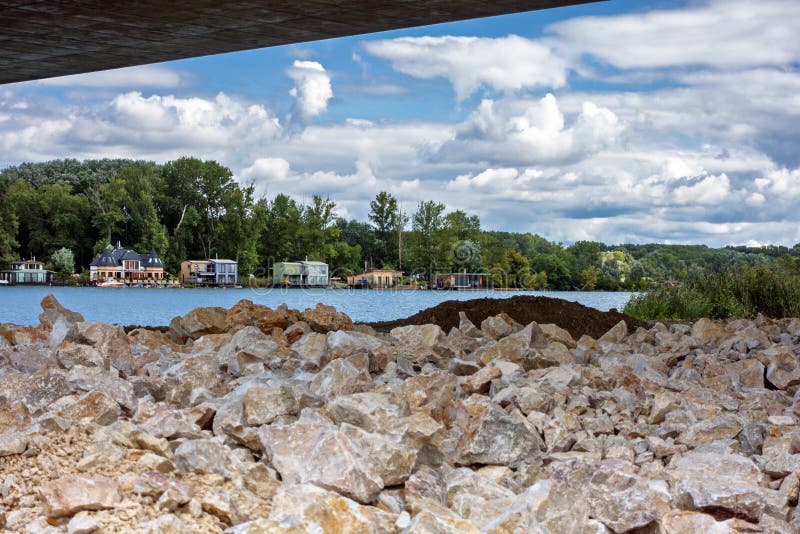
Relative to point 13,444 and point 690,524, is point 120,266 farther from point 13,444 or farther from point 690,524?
point 690,524

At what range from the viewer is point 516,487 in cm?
253

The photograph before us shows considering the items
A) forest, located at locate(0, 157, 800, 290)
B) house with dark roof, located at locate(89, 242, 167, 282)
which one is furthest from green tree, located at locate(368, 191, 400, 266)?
house with dark roof, located at locate(89, 242, 167, 282)

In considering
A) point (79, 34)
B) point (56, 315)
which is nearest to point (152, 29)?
point (79, 34)

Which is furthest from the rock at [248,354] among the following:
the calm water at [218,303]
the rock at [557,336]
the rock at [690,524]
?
the calm water at [218,303]

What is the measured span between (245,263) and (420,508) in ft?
138

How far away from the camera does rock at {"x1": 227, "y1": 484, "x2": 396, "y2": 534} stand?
1.95m

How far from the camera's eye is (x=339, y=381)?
3.20m

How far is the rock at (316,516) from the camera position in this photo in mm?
1954

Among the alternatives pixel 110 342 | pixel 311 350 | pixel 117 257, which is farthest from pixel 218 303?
pixel 311 350

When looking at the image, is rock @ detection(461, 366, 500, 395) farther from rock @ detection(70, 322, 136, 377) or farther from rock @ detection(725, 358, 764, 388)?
rock @ detection(70, 322, 136, 377)

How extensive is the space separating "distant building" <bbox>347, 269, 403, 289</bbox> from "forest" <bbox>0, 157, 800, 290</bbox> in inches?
38.4

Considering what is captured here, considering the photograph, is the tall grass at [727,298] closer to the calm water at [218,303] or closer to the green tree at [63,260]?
the calm water at [218,303]

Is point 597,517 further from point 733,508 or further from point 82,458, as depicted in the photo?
point 82,458

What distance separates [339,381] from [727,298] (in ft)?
31.4
